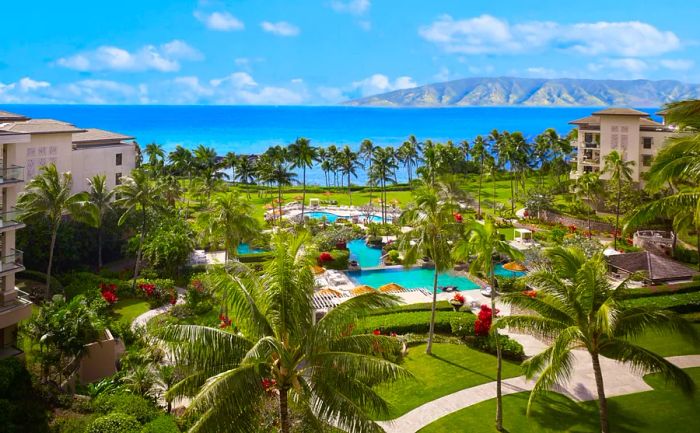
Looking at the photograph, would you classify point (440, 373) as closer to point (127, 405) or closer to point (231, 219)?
point (127, 405)

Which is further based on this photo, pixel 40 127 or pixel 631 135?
pixel 631 135

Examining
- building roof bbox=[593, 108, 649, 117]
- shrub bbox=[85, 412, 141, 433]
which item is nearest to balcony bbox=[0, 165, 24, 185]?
shrub bbox=[85, 412, 141, 433]

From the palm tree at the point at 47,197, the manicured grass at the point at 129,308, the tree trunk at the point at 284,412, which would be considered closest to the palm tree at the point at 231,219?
the manicured grass at the point at 129,308

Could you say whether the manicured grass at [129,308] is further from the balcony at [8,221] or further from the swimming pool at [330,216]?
the swimming pool at [330,216]

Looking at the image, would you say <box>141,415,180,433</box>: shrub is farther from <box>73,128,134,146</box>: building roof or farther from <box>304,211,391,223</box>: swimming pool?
<box>304,211,391,223</box>: swimming pool

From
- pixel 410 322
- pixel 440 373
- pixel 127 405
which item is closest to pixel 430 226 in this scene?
pixel 440 373
